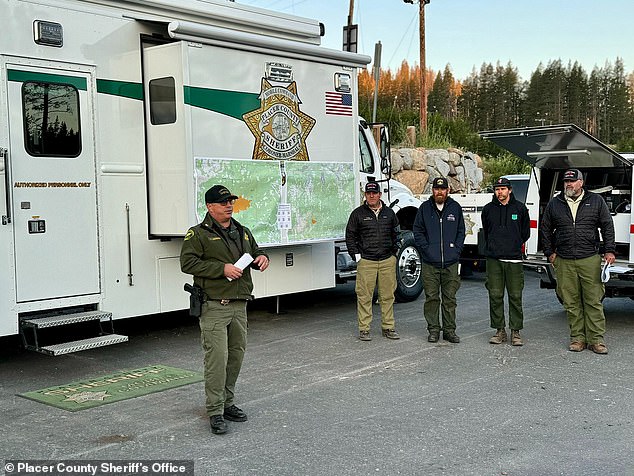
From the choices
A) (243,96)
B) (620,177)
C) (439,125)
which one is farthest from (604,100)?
(243,96)

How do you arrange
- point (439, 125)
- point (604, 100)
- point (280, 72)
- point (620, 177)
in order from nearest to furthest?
point (280, 72)
point (620, 177)
point (439, 125)
point (604, 100)

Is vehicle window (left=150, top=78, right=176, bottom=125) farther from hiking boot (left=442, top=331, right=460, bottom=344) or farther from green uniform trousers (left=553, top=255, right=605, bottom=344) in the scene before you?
green uniform trousers (left=553, top=255, right=605, bottom=344)

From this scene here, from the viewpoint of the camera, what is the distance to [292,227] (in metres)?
8.86

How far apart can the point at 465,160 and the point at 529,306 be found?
497 inches

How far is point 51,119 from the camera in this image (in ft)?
23.4

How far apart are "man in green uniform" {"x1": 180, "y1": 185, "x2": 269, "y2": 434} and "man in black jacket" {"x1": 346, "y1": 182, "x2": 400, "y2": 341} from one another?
Answer: 328cm

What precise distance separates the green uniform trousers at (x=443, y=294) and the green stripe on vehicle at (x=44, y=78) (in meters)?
4.10

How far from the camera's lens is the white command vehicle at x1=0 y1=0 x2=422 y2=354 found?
6.97 m

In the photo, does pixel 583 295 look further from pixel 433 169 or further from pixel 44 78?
pixel 433 169

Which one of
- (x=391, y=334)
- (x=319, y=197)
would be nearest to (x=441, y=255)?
(x=391, y=334)

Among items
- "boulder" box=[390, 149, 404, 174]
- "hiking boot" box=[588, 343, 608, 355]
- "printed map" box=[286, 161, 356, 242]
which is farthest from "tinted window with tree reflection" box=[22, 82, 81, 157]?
"boulder" box=[390, 149, 404, 174]

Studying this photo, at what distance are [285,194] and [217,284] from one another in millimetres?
3405

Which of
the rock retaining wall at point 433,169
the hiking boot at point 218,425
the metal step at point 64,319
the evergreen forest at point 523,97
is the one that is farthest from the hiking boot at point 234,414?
the evergreen forest at point 523,97

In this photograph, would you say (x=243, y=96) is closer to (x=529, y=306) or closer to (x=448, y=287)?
(x=448, y=287)
